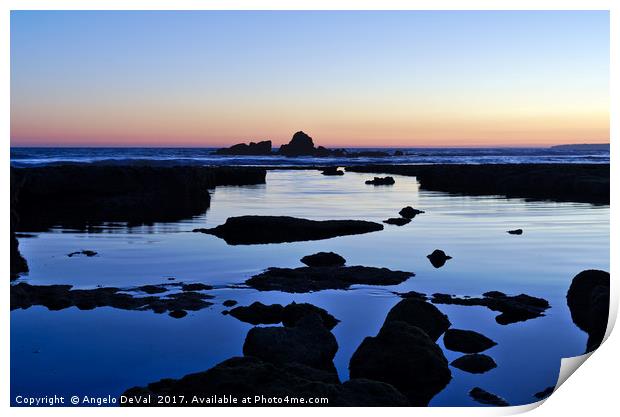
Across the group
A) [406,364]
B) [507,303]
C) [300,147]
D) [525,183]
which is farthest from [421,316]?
[300,147]

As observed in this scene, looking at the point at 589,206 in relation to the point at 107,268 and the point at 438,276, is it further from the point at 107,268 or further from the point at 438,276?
the point at 107,268

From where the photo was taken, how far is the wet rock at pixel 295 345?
29.4 feet

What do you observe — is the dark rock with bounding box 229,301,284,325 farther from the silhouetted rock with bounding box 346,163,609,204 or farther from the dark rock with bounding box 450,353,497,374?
the silhouetted rock with bounding box 346,163,609,204

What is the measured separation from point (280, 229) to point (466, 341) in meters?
10.8

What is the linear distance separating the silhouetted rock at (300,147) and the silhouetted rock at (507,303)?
9386cm

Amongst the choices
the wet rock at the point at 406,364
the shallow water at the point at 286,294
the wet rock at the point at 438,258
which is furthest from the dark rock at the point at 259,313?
the wet rock at the point at 438,258

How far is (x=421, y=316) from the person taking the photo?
10.5 meters

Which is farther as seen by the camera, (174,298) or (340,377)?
(174,298)

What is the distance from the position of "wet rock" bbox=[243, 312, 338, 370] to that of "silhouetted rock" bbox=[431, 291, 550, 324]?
3470 mm

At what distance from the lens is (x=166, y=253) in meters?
16.9

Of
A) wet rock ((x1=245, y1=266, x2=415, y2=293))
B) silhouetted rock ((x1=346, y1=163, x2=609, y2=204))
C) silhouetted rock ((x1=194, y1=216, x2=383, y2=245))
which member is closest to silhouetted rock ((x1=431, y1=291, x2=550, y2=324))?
wet rock ((x1=245, y1=266, x2=415, y2=293))

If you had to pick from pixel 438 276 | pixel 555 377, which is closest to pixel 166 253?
pixel 438 276

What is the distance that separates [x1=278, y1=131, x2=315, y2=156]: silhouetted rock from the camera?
106375mm

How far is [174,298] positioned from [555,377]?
6.68 m
